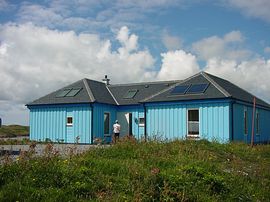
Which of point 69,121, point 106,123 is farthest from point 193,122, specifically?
point 69,121

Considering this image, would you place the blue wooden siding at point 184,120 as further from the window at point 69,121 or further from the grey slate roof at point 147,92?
the window at point 69,121

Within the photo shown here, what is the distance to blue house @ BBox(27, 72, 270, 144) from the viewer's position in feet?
70.9

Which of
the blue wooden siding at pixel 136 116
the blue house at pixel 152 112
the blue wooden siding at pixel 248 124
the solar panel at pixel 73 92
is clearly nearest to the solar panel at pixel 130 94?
the blue house at pixel 152 112

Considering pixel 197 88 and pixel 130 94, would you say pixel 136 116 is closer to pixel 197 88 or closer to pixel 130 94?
pixel 130 94

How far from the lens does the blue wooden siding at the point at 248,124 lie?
22.1 m

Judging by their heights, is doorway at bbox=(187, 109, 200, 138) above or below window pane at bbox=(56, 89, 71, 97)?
below

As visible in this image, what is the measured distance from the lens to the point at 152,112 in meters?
23.8

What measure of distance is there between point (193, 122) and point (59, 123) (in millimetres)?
10539

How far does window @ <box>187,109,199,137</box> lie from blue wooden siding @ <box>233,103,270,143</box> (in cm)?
224

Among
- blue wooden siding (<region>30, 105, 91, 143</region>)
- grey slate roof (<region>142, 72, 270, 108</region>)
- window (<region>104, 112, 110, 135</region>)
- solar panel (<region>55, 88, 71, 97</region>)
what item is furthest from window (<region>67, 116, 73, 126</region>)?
grey slate roof (<region>142, 72, 270, 108</region>)

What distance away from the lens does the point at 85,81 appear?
2983 cm

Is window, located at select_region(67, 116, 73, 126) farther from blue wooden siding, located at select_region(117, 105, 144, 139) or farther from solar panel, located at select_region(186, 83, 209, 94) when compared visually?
solar panel, located at select_region(186, 83, 209, 94)

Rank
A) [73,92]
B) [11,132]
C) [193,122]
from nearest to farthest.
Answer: [193,122]
[73,92]
[11,132]

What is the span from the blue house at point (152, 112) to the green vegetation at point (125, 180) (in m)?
9.49
